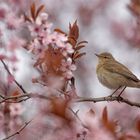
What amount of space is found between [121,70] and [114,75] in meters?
0.08

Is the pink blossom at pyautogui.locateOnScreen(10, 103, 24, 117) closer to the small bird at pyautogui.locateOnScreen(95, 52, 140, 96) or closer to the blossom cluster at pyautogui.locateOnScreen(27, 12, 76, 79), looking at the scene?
the blossom cluster at pyautogui.locateOnScreen(27, 12, 76, 79)

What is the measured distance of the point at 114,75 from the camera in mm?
5344

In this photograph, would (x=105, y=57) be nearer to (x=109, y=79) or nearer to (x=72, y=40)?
(x=109, y=79)

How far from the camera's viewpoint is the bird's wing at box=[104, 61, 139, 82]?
5.11 meters

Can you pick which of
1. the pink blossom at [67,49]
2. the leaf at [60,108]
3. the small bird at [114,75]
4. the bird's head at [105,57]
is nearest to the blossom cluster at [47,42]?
the pink blossom at [67,49]

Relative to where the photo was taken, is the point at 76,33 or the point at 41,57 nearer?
the point at 41,57

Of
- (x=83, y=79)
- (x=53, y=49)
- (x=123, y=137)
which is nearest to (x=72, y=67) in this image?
(x=53, y=49)

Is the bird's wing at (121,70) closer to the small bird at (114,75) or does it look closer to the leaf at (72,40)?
the small bird at (114,75)

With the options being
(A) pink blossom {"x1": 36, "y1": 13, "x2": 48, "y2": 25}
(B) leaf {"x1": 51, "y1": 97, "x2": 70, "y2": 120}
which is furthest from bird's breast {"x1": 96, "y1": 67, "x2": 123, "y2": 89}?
(B) leaf {"x1": 51, "y1": 97, "x2": 70, "y2": 120}

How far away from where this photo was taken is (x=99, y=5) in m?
10.8

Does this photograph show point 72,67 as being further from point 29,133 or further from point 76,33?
point 29,133

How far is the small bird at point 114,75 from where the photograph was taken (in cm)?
512

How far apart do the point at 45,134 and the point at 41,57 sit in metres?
0.49

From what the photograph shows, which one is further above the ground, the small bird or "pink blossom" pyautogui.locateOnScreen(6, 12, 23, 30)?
the small bird
